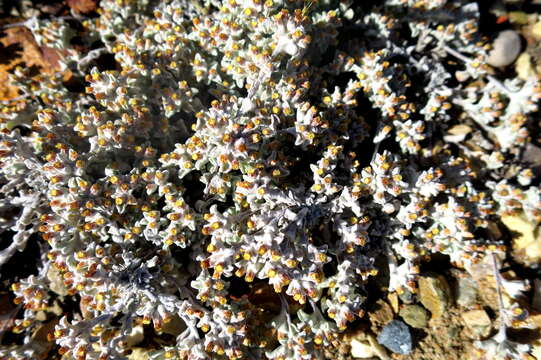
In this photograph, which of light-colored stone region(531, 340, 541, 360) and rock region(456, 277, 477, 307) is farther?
rock region(456, 277, 477, 307)

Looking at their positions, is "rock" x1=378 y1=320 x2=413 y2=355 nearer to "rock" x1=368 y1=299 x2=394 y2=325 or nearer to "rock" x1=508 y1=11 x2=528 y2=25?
"rock" x1=368 y1=299 x2=394 y2=325

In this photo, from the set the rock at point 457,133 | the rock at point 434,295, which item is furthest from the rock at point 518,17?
the rock at point 434,295

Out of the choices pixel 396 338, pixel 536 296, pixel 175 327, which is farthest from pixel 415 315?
pixel 175 327

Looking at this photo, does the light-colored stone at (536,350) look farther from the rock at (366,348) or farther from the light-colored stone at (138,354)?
the light-colored stone at (138,354)

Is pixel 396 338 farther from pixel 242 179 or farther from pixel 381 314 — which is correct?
pixel 242 179

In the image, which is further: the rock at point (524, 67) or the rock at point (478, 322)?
the rock at point (524, 67)

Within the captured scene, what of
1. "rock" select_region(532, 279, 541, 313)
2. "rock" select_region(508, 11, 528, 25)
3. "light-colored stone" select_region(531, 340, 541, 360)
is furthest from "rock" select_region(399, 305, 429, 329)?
"rock" select_region(508, 11, 528, 25)
